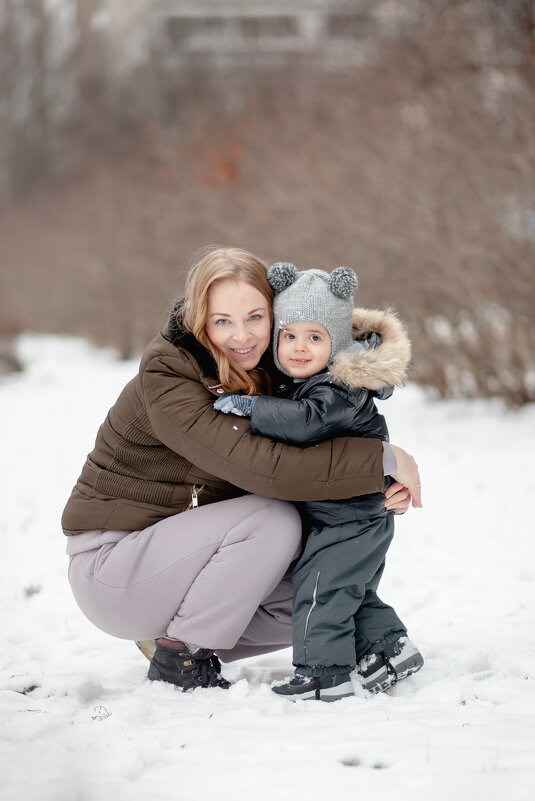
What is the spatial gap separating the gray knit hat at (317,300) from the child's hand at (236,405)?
26 cm

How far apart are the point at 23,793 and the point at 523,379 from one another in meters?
6.88

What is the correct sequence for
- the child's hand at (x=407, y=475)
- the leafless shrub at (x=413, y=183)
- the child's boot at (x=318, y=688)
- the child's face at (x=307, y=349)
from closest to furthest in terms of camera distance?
the child's boot at (x=318, y=688) < the child's hand at (x=407, y=475) < the child's face at (x=307, y=349) < the leafless shrub at (x=413, y=183)

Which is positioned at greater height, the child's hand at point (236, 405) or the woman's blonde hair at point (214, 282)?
the woman's blonde hair at point (214, 282)

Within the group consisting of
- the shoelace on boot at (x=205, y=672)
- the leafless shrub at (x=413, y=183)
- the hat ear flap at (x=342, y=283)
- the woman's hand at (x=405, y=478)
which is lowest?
the shoelace on boot at (x=205, y=672)

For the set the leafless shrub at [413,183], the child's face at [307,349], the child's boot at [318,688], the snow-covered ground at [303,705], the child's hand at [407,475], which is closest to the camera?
the snow-covered ground at [303,705]

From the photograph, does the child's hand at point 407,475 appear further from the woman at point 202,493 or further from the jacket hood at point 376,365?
the jacket hood at point 376,365

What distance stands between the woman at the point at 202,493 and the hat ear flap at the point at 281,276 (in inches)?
1.6

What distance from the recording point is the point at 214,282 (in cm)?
292

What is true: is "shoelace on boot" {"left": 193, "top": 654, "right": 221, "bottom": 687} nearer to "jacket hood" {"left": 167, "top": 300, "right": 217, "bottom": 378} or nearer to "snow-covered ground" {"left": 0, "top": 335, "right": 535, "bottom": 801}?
"snow-covered ground" {"left": 0, "top": 335, "right": 535, "bottom": 801}

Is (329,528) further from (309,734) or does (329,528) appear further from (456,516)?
(456,516)

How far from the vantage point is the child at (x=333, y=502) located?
2.66 metres

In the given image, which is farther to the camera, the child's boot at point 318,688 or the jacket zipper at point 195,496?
the jacket zipper at point 195,496

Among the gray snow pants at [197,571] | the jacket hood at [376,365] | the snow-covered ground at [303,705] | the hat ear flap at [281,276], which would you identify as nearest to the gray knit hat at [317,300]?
the hat ear flap at [281,276]

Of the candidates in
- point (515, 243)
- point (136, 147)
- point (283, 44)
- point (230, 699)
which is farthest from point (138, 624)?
point (136, 147)
